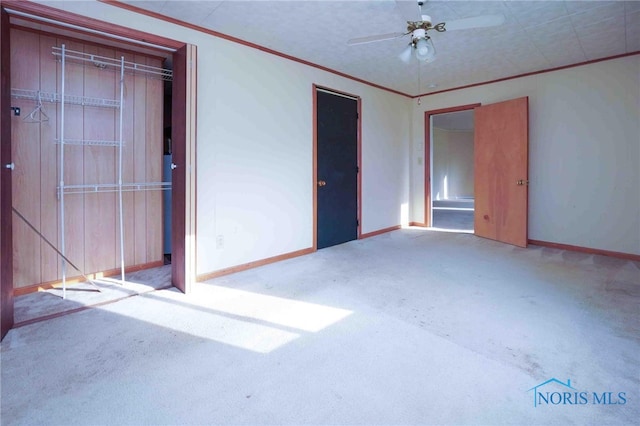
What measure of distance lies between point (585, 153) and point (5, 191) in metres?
6.12

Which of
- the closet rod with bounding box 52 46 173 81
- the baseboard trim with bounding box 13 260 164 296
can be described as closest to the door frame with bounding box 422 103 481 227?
the closet rod with bounding box 52 46 173 81

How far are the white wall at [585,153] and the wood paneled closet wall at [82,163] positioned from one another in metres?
5.13

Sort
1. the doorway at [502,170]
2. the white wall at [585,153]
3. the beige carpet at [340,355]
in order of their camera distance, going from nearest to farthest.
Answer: the beige carpet at [340,355] → the white wall at [585,153] → the doorway at [502,170]

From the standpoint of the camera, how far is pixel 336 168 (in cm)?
488

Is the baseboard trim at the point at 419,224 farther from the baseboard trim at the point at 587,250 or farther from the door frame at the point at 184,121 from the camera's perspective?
the door frame at the point at 184,121

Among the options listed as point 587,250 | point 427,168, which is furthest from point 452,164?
point 587,250

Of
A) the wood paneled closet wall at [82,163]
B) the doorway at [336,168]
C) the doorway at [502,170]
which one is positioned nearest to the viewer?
the wood paneled closet wall at [82,163]

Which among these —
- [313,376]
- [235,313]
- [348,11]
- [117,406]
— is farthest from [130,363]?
[348,11]

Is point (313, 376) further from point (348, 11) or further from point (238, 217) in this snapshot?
point (348, 11)

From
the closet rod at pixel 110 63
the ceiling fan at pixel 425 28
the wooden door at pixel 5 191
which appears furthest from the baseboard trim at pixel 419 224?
the wooden door at pixel 5 191

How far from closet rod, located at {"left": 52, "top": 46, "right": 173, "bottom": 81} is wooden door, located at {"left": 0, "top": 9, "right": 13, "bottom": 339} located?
2.93 ft

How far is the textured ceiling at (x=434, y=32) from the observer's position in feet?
9.49

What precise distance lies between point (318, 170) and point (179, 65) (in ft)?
7.09

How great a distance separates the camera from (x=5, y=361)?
1907 mm
